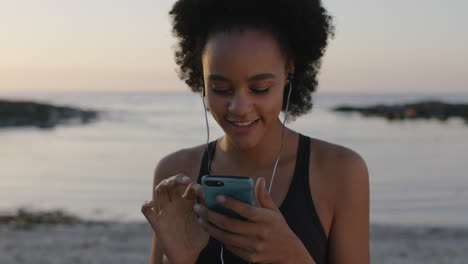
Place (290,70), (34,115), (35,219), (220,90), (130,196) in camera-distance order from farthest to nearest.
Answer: (34,115)
(130,196)
(35,219)
(290,70)
(220,90)

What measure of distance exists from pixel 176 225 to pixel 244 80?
28.0 inches

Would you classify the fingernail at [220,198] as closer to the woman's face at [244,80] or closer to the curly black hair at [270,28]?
the woman's face at [244,80]

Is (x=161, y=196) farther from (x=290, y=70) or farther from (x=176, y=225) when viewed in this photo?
(x=290, y=70)

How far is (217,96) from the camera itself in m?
2.49

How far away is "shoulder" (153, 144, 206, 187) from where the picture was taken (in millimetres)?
3023

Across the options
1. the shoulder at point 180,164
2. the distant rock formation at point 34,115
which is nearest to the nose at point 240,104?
the shoulder at point 180,164

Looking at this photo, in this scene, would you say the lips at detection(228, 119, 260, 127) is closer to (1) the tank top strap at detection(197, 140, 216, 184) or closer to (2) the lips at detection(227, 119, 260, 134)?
(2) the lips at detection(227, 119, 260, 134)

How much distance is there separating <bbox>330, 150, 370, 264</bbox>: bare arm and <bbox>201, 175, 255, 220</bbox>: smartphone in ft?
2.09

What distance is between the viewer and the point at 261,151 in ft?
9.56

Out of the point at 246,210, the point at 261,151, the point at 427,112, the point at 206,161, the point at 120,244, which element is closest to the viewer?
the point at 246,210

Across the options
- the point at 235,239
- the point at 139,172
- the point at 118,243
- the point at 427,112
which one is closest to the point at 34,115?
the point at 139,172

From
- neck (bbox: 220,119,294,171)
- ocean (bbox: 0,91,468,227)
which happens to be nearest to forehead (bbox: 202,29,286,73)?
neck (bbox: 220,119,294,171)

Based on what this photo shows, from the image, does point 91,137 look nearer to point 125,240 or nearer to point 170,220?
point 125,240

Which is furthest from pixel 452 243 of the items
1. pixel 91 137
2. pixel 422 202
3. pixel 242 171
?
pixel 91 137
